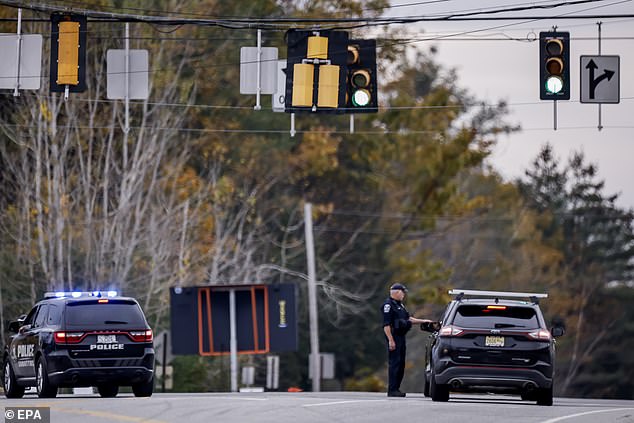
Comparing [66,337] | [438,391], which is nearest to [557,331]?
[438,391]

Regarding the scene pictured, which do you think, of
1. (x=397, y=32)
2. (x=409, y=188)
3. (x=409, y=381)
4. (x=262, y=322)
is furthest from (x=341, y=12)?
(x=409, y=381)

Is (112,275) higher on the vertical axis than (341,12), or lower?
lower

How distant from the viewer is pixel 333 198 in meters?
65.4

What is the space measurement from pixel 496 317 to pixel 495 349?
51 centimetres

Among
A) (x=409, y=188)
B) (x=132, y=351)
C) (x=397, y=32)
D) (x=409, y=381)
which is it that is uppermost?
(x=397, y=32)

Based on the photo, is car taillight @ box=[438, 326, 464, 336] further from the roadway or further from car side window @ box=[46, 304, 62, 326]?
car side window @ box=[46, 304, 62, 326]

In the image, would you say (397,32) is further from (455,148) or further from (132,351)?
(132,351)

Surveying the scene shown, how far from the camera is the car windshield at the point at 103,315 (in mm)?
25547

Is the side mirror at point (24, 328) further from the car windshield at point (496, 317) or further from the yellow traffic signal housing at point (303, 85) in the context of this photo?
the car windshield at point (496, 317)

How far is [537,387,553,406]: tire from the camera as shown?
2439 cm

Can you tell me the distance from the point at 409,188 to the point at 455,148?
17.9 feet

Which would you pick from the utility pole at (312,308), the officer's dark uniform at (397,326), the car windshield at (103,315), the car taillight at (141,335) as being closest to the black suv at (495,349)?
the officer's dark uniform at (397,326)

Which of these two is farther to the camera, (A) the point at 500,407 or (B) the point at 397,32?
(B) the point at 397,32

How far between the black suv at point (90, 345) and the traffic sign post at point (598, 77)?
9.30 metres
